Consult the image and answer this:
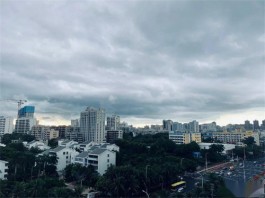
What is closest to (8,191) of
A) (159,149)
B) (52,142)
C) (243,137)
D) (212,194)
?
(212,194)

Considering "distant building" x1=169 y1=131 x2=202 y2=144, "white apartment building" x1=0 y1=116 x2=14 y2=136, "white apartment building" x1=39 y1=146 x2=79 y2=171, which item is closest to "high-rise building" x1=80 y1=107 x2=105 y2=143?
"distant building" x1=169 y1=131 x2=202 y2=144

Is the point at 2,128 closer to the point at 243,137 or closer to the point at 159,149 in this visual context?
the point at 159,149

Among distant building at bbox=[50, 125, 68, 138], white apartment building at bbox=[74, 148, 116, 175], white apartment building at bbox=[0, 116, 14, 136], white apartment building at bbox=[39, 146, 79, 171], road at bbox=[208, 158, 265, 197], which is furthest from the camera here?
white apartment building at bbox=[0, 116, 14, 136]

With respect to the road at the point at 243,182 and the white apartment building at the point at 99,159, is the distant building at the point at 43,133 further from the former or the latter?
the road at the point at 243,182

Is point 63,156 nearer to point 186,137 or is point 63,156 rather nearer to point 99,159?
point 99,159

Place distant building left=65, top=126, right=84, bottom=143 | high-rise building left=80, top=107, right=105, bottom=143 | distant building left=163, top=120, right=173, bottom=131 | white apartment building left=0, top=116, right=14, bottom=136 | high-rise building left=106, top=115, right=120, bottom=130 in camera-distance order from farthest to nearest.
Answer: distant building left=163, top=120, right=173, bottom=131 < high-rise building left=106, top=115, right=120, bottom=130 < white apartment building left=0, top=116, right=14, bottom=136 < distant building left=65, top=126, right=84, bottom=143 < high-rise building left=80, top=107, right=105, bottom=143

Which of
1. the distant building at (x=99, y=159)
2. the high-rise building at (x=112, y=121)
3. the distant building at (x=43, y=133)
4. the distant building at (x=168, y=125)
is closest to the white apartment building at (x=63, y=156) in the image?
the distant building at (x=99, y=159)

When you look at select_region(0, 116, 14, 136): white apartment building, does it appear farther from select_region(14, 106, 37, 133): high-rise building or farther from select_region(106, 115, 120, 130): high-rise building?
select_region(106, 115, 120, 130): high-rise building

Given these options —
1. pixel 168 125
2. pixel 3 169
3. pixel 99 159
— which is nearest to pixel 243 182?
pixel 99 159
